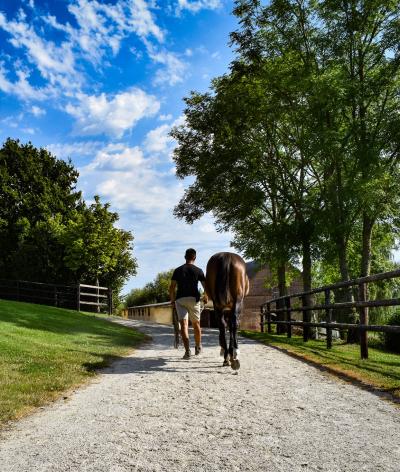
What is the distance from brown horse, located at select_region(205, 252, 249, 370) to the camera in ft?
27.0

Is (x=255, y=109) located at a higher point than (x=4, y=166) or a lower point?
lower

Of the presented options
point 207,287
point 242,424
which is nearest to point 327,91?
point 207,287

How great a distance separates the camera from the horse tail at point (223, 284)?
829 cm

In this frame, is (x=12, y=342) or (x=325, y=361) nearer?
(x=325, y=361)

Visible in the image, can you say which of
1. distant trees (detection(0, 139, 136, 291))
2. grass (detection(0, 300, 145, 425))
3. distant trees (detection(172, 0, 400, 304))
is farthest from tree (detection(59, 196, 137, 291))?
grass (detection(0, 300, 145, 425))

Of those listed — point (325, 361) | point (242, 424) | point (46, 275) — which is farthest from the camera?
point (46, 275)

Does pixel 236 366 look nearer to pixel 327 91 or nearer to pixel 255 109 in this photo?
pixel 327 91

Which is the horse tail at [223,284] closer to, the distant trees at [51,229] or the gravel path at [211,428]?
→ the gravel path at [211,428]

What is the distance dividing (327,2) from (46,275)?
26815 mm

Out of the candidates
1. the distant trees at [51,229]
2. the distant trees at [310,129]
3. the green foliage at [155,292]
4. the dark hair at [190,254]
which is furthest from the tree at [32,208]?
the green foliage at [155,292]

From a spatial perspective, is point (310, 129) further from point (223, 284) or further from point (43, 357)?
point (43, 357)

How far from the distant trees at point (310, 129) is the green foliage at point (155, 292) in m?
52.1

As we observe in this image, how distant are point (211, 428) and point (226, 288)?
4182 mm

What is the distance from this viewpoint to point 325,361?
28.0ft
